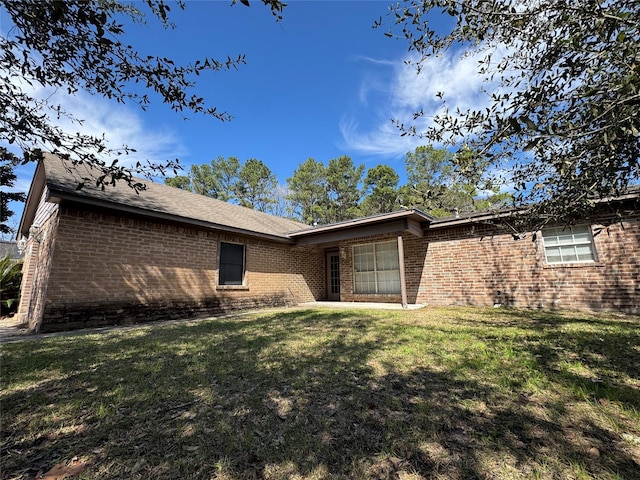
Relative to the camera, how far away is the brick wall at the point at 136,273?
6234 mm

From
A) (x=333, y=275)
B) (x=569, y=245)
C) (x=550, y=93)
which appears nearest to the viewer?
(x=550, y=93)

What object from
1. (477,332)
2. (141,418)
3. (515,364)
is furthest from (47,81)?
(477,332)

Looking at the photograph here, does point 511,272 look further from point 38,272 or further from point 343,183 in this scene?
point 343,183

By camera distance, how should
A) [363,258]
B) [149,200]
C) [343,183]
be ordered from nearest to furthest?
1. [149,200]
2. [363,258]
3. [343,183]

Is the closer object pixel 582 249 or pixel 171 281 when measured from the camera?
pixel 582 249

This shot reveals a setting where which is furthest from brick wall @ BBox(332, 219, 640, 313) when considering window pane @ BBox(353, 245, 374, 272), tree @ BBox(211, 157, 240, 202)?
tree @ BBox(211, 157, 240, 202)

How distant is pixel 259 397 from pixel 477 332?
404cm

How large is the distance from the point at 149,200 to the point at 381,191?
18.7 meters

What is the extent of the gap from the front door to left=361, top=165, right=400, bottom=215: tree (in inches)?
440

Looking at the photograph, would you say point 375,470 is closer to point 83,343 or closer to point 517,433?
→ point 517,433


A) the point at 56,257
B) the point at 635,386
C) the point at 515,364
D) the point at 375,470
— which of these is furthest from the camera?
the point at 56,257

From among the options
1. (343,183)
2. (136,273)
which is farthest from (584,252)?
(343,183)

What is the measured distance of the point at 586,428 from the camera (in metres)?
2.03

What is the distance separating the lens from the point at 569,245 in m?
7.64
